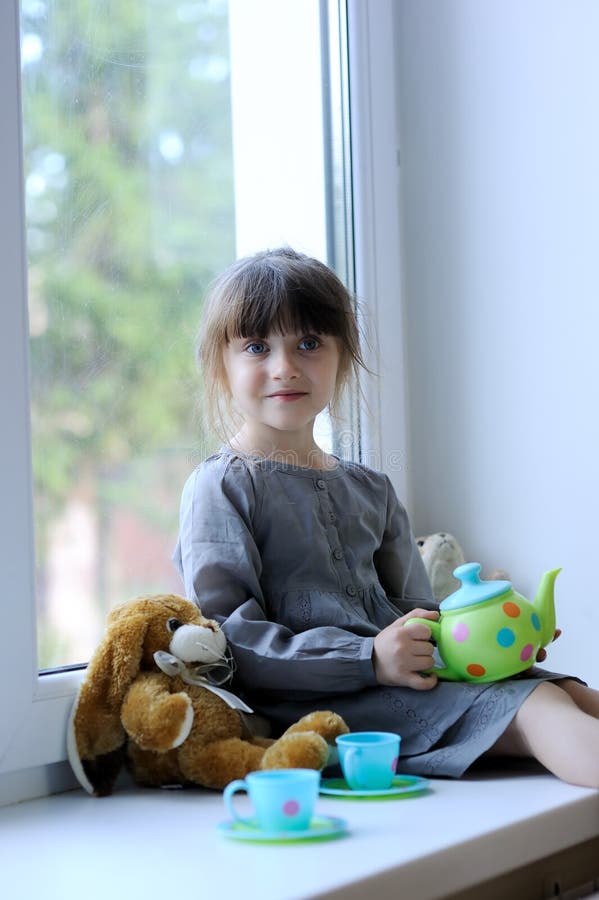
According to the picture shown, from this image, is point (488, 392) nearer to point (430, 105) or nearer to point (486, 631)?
point (430, 105)

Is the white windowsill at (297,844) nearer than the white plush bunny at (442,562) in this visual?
Yes

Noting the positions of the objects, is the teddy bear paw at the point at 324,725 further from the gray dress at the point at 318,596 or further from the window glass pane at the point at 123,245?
the window glass pane at the point at 123,245

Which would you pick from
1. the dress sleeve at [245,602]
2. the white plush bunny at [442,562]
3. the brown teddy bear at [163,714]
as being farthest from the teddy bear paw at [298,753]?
the white plush bunny at [442,562]

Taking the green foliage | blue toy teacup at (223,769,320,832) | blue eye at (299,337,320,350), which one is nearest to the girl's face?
blue eye at (299,337,320,350)

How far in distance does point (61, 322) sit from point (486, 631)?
0.58 meters

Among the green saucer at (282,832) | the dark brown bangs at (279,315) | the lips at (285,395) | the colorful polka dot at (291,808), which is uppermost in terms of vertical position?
the dark brown bangs at (279,315)

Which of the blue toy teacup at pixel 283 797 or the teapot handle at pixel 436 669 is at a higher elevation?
the teapot handle at pixel 436 669

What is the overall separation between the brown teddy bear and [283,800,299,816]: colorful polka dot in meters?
0.14

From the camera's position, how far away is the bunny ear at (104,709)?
111 cm

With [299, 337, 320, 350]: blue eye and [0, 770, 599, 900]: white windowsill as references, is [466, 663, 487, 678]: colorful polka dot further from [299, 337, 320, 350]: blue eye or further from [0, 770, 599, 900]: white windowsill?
[299, 337, 320, 350]: blue eye

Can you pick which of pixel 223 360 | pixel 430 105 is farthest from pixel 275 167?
pixel 223 360

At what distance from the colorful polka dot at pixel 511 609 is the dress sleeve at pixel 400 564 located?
0.24 metres

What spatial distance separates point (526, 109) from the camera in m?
1.56

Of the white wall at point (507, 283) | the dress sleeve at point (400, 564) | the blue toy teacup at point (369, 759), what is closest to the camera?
the blue toy teacup at point (369, 759)
